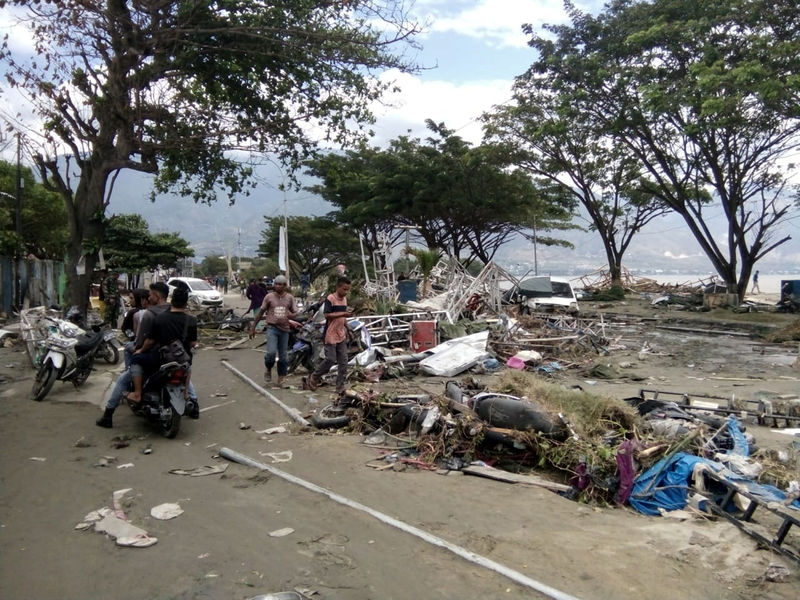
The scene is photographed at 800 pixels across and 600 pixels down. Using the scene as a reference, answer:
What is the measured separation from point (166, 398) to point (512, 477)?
12.2ft

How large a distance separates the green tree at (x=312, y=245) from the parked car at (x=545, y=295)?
68.9 ft

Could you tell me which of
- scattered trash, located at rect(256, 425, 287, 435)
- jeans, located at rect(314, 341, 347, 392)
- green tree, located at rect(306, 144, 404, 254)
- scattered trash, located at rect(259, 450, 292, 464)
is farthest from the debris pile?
green tree, located at rect(306, 144, 404, 254)

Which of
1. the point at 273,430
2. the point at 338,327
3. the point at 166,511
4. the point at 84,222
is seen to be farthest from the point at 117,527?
the point at 84,222

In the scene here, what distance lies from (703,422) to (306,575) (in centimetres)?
452

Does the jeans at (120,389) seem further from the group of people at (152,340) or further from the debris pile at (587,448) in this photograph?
the debris pile at (587,448)

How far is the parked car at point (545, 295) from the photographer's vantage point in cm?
2033

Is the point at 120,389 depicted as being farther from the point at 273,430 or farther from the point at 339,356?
the point at 339,356

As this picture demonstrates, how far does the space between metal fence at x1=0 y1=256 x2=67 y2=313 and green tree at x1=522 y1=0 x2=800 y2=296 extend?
20375mm

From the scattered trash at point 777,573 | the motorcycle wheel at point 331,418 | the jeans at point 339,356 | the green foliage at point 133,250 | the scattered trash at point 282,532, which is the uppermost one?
the green foliage at point 133,250

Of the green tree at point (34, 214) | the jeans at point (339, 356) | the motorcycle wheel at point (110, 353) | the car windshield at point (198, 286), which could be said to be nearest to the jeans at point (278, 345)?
the jeans at point (339, 356)

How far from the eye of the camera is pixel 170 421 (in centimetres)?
637

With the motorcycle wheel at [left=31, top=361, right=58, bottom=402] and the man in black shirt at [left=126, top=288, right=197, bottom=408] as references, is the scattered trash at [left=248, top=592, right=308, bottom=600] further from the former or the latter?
the motorcycle wheel at [left=31, top=361, right=58, bottom=402]

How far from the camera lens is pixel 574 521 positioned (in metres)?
4.37

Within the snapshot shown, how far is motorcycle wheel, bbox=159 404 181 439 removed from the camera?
633 cm
